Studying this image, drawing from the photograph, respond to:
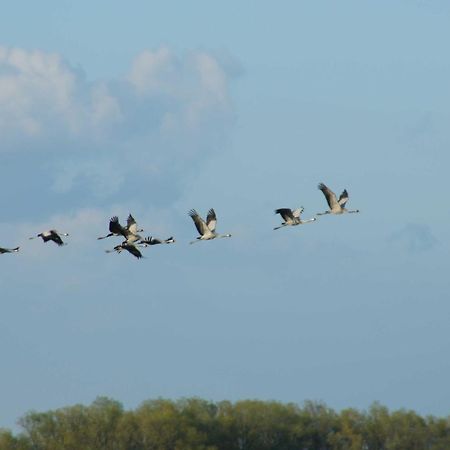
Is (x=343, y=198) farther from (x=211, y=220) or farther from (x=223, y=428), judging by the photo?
(x=223, y=428)

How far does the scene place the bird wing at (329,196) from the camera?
72812mm

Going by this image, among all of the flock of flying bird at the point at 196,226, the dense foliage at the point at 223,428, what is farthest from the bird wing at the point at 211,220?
the dense foliage at the point at 223,428

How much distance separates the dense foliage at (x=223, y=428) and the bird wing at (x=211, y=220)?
2684 centimetres

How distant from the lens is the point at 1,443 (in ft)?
315

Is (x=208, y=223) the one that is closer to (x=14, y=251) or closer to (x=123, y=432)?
(x=14, y=251)

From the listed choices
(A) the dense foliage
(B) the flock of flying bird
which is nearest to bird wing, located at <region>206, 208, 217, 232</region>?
(B) the flock of flying bird

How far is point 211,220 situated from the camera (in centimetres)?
7150

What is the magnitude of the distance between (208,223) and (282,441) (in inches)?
1257

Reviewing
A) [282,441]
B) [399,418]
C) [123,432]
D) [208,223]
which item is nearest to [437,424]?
[399,418]

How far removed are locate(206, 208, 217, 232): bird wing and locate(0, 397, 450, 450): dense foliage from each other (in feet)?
88.1

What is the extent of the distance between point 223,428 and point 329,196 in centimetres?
2944

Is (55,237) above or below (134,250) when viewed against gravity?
above

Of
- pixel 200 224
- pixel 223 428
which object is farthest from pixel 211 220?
pixel 223 428

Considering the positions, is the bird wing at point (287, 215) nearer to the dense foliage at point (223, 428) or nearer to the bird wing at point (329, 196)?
the bird wing at point (329, 196)
